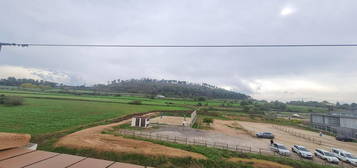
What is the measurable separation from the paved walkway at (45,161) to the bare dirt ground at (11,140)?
0.95 feet

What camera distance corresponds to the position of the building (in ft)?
107

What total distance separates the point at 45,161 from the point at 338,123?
178 feet

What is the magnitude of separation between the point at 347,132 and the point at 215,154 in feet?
125

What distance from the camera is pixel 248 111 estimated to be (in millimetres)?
66312

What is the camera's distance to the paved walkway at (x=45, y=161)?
19.7 feet

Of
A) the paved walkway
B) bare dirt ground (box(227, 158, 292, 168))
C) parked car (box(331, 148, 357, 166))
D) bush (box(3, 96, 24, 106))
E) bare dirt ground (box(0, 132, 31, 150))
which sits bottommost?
parked car (box(331, 148, 357, 166))

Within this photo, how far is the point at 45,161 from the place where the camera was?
6410mm

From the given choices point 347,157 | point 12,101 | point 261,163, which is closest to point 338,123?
point 347,157

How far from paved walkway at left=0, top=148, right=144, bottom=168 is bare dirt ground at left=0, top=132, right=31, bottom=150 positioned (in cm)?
29

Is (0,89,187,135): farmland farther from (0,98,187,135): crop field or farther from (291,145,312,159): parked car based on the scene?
(291,145,312,159): parked car

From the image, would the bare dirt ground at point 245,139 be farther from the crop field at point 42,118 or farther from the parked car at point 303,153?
the crop field at point 42,118

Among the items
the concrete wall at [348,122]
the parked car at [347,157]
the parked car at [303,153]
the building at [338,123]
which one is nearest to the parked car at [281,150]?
the parked car at [303,153]

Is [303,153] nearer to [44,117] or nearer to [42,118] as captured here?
[42,118]

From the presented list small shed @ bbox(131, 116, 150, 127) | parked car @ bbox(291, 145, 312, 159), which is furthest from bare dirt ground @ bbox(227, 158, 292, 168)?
small shed @ bbox(131, 116, 150, 127)
